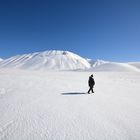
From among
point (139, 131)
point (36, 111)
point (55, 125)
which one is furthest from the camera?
point (36, 111)

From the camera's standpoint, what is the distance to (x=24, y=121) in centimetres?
574

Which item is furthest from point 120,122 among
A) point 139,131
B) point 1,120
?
point 1,120

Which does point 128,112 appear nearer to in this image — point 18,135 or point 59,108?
point 59,108

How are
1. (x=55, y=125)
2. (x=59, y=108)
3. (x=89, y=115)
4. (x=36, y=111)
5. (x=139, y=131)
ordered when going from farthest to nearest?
(x=59, y=108)
(x=36, y=111)
(x=89, y=115)
(x=55, y=125)
(x=139, y=131)

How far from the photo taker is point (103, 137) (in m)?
4.61

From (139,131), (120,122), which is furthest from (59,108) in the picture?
(139,131)

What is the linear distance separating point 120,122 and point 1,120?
515 cm

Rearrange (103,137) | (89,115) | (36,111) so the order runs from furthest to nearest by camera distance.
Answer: (36,111) → (89,115) → (103,137)

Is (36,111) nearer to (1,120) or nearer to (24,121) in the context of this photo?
(24,121)

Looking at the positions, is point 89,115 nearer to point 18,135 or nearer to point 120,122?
point 120,122

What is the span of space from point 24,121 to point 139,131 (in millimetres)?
4659

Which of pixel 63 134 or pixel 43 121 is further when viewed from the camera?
pixel 43 121

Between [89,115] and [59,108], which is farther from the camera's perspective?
[59,108]

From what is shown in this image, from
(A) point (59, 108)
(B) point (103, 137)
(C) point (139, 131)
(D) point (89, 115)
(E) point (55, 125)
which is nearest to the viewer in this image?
(B) point (103, 137)
